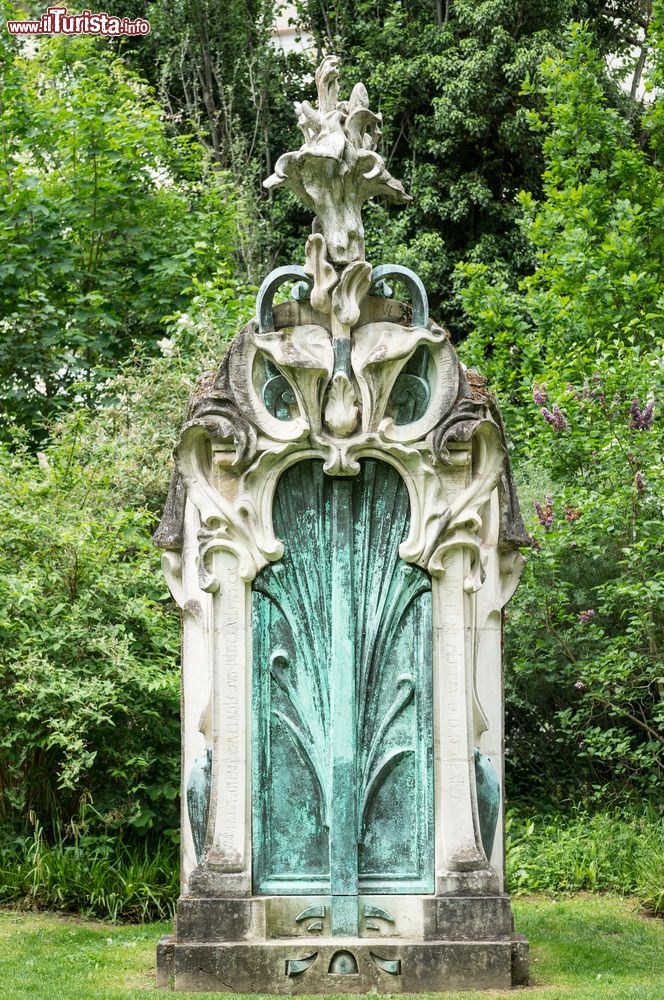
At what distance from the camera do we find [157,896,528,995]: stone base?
272 inches

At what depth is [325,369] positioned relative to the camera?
7.41 m

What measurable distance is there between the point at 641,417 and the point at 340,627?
457 cm

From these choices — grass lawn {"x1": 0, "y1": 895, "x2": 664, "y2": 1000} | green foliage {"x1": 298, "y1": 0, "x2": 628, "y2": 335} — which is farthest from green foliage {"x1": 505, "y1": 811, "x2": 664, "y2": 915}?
green foliage {"x1": 298, "y1": 0, "x2": 628, "y2": 335}

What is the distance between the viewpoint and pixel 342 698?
731 cm

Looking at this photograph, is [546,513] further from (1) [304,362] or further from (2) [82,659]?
(1) [304,362]

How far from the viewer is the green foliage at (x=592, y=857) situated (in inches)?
421

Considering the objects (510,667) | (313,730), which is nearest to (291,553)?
(313,730)

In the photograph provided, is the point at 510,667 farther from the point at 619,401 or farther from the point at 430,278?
the point at 430,278

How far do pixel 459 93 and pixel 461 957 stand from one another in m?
16.1

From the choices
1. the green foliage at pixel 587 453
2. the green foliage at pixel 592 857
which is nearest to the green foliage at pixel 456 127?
the green foliage at pixel 587 453

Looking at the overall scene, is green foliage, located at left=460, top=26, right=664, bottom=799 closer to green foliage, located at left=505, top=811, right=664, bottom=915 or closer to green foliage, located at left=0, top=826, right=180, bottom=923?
green foliage, located at left=505, top=811, right=664, bottom=915

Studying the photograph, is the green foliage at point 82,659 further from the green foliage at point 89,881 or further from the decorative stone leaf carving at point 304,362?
the decorative stone leaf carving at point 304,362

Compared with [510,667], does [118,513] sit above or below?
above

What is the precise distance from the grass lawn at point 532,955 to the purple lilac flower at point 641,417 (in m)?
3.58
